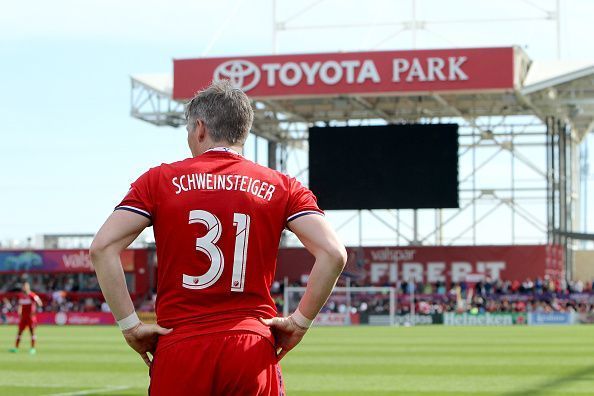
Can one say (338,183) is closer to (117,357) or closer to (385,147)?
(385,147)

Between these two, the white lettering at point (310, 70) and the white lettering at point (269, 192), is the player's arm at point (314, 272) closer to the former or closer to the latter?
the white lettering at point (269, 192)

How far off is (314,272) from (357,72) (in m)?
46.4

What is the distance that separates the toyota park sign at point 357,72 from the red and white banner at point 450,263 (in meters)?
8.70

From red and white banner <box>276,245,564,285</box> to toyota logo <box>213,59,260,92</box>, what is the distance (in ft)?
29.1

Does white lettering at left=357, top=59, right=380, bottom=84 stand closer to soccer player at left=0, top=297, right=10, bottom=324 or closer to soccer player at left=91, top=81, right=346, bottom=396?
soccer player at left=0, top=297, right=10, bottom=324

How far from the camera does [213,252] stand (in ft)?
17.1

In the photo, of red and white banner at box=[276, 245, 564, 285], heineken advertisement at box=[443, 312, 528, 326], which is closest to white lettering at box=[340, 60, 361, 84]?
red and white banner at box=[276, 245, 564, 285]

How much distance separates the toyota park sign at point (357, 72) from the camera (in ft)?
163

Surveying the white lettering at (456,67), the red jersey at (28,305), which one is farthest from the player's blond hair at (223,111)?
the white lettering at (456,67)

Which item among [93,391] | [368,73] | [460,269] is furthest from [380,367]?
[460,269]

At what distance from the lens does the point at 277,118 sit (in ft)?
191

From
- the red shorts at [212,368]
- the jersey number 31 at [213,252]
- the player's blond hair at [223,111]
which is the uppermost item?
the player's blond hair at [223,111]

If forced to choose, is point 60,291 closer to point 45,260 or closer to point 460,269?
point 45,260

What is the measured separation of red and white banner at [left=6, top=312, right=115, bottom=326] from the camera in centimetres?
5488
